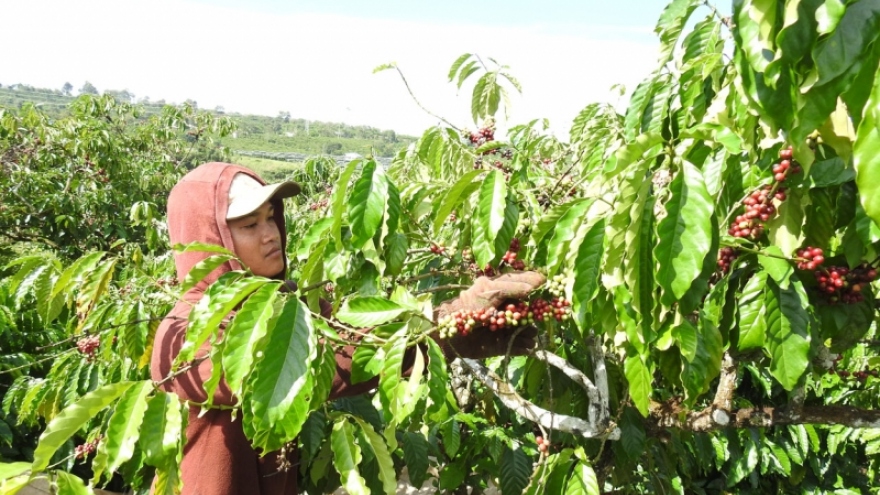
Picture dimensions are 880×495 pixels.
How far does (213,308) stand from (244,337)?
0.41ft

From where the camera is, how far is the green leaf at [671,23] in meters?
1.45

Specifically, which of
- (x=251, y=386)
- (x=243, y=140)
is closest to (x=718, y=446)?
(x=251, y=386)

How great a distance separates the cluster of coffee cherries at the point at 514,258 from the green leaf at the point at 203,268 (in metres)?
0.71

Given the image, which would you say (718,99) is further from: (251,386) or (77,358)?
(77,358)

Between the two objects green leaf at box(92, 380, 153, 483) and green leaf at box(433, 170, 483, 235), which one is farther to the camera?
green leaf at box(433, 170, 483, 235)

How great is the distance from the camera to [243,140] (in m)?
41.4

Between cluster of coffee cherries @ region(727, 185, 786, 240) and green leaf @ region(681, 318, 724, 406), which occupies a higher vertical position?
cluster of coffee cherries @ region(727, 185, 786, 240)

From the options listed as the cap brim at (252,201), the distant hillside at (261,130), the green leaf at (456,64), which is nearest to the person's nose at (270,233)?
the cap brim at (252,201)

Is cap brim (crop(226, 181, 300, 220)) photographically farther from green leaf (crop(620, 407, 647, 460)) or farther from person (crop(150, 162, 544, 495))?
green leaf (crop(620, 407, 647, 460))

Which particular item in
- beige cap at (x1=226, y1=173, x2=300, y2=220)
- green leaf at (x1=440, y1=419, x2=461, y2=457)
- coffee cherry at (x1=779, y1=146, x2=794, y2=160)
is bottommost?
green leaf at (x1=440, y1=419, x2=461, y2=457)

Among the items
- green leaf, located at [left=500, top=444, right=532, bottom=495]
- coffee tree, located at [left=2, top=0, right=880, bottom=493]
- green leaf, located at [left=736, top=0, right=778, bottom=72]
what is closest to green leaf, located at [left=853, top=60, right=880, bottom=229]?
coffee tree, located at [left=2, top=0, right=880, bottom=493]

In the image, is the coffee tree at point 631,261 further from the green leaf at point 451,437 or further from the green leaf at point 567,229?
the green leaf at point 451,437

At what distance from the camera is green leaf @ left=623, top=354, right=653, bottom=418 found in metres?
1.28

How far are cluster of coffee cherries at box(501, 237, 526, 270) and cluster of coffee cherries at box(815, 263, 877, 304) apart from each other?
69cm
